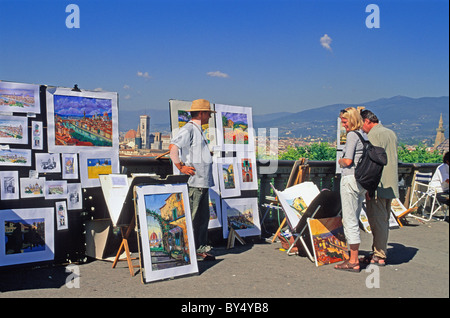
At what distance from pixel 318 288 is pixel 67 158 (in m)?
3.46

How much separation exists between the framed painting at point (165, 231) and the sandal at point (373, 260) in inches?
94.0

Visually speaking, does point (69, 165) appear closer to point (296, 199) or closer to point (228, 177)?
point (228, 177)

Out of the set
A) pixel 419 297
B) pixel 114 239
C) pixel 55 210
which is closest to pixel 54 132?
pixel 55 210

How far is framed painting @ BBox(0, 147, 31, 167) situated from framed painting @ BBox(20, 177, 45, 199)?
0.20 m

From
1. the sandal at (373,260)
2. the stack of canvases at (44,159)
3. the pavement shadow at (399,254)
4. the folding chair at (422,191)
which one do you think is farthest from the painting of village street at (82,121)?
the folding chair at (422,191)

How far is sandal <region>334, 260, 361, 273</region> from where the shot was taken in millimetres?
5762

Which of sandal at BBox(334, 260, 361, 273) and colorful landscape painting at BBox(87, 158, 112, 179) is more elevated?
colorful landscape painting at BBox(87, 158, 112, 179)

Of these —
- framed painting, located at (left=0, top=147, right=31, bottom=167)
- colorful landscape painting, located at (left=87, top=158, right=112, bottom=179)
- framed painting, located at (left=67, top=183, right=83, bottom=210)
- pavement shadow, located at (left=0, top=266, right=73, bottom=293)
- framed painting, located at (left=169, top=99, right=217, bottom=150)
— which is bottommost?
pavement shadow, located at (left=0, top=266, right=73, bottom=293)

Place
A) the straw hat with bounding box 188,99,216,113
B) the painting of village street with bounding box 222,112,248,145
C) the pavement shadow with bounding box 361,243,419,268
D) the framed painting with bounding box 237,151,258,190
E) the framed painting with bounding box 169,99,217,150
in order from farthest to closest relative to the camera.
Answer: the framed painting with bounding box 237,151,258,190, the painting of village street with bounding box 222,112,248,145, the framed painting with bounding box 169,99,217,150, the pavement shadow with bounding box 361,243,419,268, the straw hat with bounding box 188,99,216,113

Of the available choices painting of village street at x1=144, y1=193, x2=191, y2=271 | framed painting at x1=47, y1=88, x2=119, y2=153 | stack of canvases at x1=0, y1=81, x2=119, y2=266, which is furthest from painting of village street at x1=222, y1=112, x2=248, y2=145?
painting of village street at x1=144, y1=193, x2=191, y2=271

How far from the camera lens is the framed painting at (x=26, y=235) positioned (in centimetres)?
529

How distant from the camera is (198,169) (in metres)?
6.16

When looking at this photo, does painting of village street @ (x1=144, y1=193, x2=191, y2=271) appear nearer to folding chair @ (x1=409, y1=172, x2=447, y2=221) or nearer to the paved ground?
the paved ground

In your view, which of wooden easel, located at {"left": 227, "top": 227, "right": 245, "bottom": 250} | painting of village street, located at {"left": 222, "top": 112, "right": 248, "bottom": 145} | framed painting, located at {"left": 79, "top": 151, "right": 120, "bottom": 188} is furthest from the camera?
painting of village street, located at {"left": 222, "top": 112, "right": 248, "bottom": 145}
